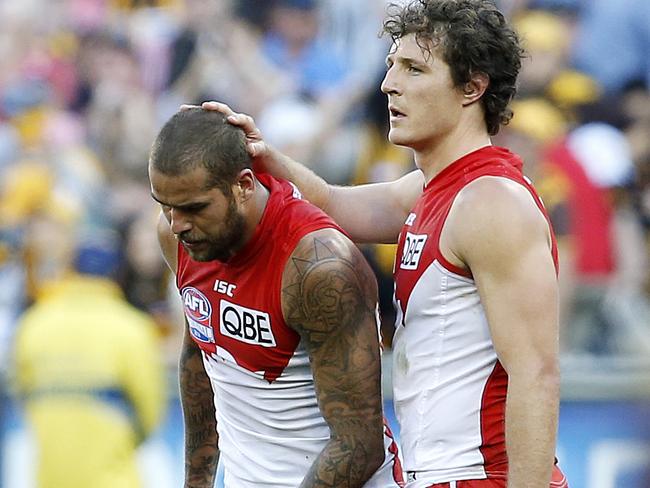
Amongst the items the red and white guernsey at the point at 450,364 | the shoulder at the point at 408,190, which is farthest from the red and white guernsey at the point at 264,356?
the shoulder at the point at 408,190

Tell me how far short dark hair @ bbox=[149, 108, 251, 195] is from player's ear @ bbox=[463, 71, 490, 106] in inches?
25.9

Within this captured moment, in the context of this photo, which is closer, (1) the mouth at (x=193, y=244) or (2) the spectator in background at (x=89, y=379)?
(1) the mouth at (x=193, y=244)

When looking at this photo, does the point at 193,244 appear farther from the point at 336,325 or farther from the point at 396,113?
the point at 396,113

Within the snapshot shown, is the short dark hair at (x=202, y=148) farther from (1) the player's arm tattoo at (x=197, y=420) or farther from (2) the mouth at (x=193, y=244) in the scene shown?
(1) the player's arm tattoo at (x=197, y=420)

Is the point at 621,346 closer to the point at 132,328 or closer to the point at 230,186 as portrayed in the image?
the point at 132,328

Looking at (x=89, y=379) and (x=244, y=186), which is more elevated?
(x=244, y=186)

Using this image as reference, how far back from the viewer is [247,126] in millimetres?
4074

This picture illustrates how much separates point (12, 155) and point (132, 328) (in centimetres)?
246

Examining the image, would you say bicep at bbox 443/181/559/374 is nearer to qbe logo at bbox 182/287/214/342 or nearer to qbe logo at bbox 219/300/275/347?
qbe logo at bbox 219/300/275/347

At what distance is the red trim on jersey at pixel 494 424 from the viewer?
3.69 metres

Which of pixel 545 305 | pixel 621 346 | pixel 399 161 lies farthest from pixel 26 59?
pixel 545 305

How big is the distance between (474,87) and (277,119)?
189 inches

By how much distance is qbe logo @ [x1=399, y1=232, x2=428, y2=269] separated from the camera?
3771 mm

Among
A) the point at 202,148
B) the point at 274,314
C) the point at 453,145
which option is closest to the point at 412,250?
the point at 453,145
